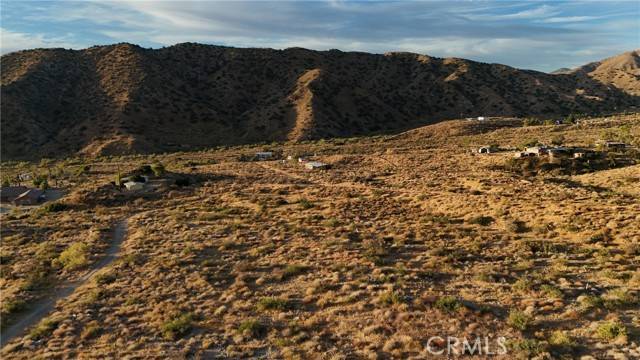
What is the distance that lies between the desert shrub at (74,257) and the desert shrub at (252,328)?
44.7 ft

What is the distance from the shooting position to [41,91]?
4466 inches

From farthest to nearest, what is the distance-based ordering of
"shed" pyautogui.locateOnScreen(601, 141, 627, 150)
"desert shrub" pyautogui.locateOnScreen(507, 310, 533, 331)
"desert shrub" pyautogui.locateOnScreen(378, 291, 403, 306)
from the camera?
"shed" pyautogui.locateOnScreen(601, 141, 627, 150), "desert shrub" pyautogui.locateOnScreen(378, 291, 403, 306), "desert shrub" pyautogui.locateOnScreen(507, 310, 533, 331)

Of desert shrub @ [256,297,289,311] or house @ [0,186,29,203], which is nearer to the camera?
desert shrub @ [256,297,289,311]

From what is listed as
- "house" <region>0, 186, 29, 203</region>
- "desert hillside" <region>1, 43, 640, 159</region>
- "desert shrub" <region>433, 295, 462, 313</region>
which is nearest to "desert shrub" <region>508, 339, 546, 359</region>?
"desert shrub" <region>433, 295, 462, 313</region>

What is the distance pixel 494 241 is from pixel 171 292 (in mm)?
16811

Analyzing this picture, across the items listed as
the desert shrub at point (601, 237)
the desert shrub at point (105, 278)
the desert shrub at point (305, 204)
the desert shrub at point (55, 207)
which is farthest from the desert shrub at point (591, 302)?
the desert shrub at point (55, 207)

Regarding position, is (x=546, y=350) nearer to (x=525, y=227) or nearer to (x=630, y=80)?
(x=525, y=227)

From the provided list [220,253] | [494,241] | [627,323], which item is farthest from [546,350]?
[220,253]

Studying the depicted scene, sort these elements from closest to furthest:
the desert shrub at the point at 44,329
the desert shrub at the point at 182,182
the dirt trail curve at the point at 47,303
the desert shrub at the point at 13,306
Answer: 1. the desert shrub at the point at 44,329
2. the dirt trail curve at the point at 47,303
3. the desert shrub at the point at 13,306
4. the desert shrub at the point at 182,182

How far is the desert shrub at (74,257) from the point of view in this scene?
25362 mm

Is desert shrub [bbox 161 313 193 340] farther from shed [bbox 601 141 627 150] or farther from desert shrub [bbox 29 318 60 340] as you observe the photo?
shed [bbox 601 141 627 150]

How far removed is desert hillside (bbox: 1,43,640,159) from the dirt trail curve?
6442 centimetres

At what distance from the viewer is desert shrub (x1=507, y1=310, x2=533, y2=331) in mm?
15109

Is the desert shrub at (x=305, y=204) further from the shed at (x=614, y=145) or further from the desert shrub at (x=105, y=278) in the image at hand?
the shed at (x=614, y=145)
